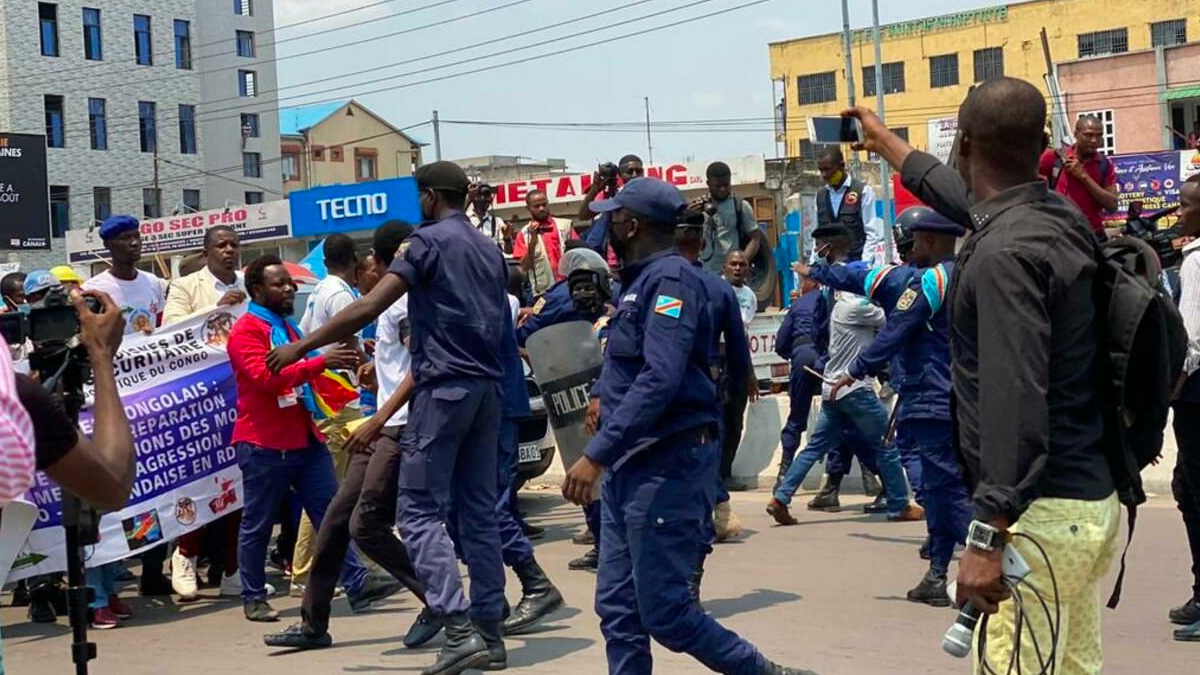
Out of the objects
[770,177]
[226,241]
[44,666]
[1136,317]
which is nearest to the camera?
[1136,317]

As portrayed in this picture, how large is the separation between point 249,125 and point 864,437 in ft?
224

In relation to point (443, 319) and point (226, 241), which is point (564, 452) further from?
point (226, 241)

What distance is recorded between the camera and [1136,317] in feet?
12.3

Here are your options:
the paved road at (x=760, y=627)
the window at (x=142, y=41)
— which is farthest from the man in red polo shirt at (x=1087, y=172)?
the window at (x=142, y=41)

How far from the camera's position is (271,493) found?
27.3 feet

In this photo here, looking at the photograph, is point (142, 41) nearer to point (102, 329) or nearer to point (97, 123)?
point (97, 123)

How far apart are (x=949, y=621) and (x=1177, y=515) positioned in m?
3.59

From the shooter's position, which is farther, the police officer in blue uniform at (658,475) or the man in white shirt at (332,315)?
the man in white shirt at (332,315)

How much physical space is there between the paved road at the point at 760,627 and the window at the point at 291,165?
74398 millimetres

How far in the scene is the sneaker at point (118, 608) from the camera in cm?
864

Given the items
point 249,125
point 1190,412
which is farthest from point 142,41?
point 1190,412

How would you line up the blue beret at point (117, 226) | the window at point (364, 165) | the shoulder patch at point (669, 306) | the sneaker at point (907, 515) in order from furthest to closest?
the window at point (364, 165) < the sneaker at point (907, 515) < the blue beret at point (117, 226) < the shoulder patch at point (669, 306)

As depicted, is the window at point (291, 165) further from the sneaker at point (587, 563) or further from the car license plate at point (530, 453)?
the sneaker at point (587, 563)

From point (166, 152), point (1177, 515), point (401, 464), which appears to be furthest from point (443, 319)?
point (166, 152)
